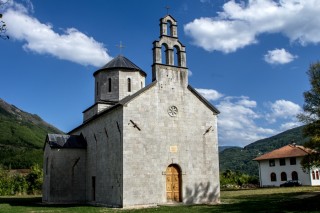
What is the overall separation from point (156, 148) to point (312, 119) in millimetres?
13191

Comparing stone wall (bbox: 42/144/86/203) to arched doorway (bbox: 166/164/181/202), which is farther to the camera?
stone wall (bbox: 42/144/86/203)

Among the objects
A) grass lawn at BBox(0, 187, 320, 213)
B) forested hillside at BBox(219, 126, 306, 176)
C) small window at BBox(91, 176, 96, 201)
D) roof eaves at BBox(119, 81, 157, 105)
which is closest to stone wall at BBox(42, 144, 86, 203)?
small window at BBox(91, 176, 96, 201)

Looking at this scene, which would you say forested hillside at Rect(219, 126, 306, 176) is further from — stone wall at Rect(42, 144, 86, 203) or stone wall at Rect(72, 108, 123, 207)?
stone wall at Rect(72, 108, 123, 207)

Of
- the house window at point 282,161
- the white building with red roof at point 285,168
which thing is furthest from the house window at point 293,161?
the house window at point 282,161

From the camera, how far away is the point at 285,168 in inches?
1998

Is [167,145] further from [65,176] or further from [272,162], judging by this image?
[272,162]

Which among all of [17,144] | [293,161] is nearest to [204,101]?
[293,161]

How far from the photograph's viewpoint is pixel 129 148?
2088 cm

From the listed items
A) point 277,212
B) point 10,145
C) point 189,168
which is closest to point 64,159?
point 189,168

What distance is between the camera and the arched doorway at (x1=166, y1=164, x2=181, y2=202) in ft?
71.9

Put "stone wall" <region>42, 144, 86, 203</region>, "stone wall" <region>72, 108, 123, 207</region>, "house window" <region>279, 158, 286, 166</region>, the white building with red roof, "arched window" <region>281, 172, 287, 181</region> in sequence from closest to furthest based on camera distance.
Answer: "stone wall" <region>72, 108, 123, 207</region> < "stone wall" <region>42, 144, 86, 203</region> < the white building with red roof < "arched window" <region>281, 172, 287, 181</region> < "house window" <region>279, 158, 286, 166</region>

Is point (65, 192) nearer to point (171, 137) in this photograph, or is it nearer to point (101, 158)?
point (101, 158)

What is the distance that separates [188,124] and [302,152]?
32.0m

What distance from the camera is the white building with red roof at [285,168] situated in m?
47.9
